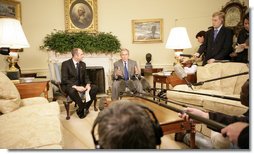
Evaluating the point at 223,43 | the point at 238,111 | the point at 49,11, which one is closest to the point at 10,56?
the point at 49,11

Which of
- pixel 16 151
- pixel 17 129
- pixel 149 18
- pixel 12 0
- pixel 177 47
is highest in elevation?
pixel 12 0

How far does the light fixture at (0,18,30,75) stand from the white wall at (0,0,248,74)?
4cm

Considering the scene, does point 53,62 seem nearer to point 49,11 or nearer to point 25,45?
point 25,45

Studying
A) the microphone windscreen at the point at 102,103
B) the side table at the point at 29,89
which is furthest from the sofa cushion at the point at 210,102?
the side table at the point at 29,89

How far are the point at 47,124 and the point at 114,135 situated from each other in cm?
82

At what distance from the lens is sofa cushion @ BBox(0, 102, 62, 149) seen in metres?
1.18

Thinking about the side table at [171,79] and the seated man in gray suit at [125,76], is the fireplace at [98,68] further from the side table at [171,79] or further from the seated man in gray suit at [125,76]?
the side table at [171,79]

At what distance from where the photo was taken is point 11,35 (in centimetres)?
166

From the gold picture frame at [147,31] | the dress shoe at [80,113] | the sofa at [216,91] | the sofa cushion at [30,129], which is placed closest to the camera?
the sofa cushion at [30,129]

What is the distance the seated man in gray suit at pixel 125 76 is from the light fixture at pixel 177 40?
0.26 meters

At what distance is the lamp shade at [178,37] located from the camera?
1341 millimetres

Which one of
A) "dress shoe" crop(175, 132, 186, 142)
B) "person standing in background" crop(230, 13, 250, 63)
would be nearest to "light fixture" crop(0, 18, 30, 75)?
"dress shoe" crop(175, 132, 186, 142)

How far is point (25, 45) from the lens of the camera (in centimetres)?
140

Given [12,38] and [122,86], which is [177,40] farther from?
[12,38]
